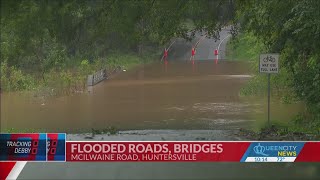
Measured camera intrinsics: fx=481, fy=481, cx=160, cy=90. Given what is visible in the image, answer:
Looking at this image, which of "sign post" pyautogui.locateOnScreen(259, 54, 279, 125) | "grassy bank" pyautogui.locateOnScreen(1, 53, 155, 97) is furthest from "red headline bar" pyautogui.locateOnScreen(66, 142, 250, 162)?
"grassy bank" pyautogui.locateOnScreen(1, 53, 155, 97)

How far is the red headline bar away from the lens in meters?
5.08

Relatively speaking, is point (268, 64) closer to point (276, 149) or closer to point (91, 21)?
point (91, 21)

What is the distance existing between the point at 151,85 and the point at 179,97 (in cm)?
618

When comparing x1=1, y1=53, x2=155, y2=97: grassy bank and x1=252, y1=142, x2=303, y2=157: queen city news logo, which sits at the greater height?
x1=252, y1=142, x2=303, y2=157: queen city news logo

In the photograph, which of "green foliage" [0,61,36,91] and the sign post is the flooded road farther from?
the sign post

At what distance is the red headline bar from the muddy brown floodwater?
1066 cm

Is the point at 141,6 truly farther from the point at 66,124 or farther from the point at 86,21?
the point at 66,124

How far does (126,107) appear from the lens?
2114 cm

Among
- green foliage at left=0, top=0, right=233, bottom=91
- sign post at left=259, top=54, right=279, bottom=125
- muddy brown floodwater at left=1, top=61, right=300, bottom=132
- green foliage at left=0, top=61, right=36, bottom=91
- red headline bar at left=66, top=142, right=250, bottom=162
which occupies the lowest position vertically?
muddy brown floodwater at left=1, top=61, right=300, bottom=132

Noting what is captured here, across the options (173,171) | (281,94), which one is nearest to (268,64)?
(173,171)

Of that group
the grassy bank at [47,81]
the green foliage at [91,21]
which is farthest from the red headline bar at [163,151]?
the grassy bank at [47,81]

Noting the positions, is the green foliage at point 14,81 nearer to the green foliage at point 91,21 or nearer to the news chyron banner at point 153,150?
the green foliage at point 91,21

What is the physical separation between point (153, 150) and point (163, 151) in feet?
0.35

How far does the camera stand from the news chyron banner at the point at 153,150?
5086 millimetres
